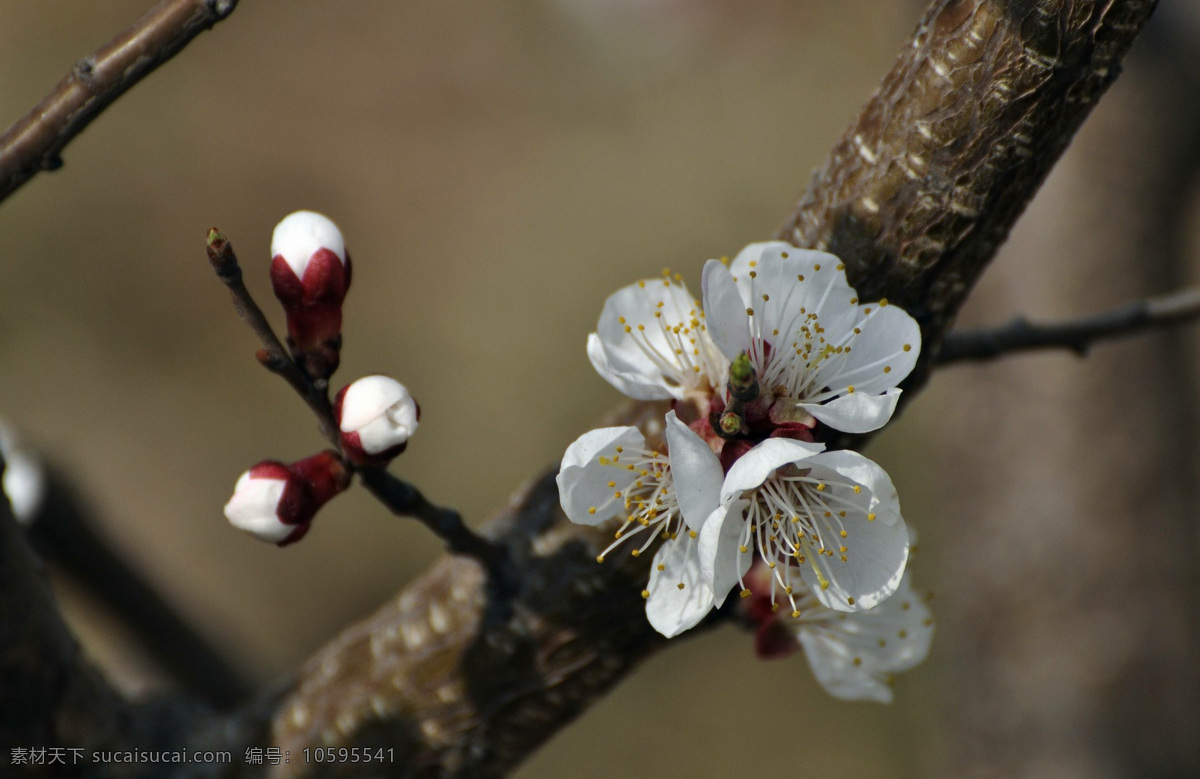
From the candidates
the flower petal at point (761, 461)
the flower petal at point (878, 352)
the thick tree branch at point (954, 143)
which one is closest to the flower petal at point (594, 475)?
the flower petal at point (761, 461)

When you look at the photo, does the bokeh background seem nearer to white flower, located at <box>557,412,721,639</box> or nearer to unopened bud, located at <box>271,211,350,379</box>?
unopened bud, located at <box>271,211,350,379</box>

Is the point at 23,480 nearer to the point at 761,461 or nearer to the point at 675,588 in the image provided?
the point at 675,588

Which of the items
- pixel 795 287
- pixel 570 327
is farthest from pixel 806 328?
pixel 570 327

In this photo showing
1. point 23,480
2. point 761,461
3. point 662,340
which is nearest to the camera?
point 761,461

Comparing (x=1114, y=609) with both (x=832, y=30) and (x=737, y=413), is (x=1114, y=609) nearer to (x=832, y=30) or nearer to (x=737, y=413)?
(x=737, y=413)

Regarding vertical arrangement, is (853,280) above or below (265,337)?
below

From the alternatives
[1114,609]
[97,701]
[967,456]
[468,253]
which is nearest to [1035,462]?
[967,456]
